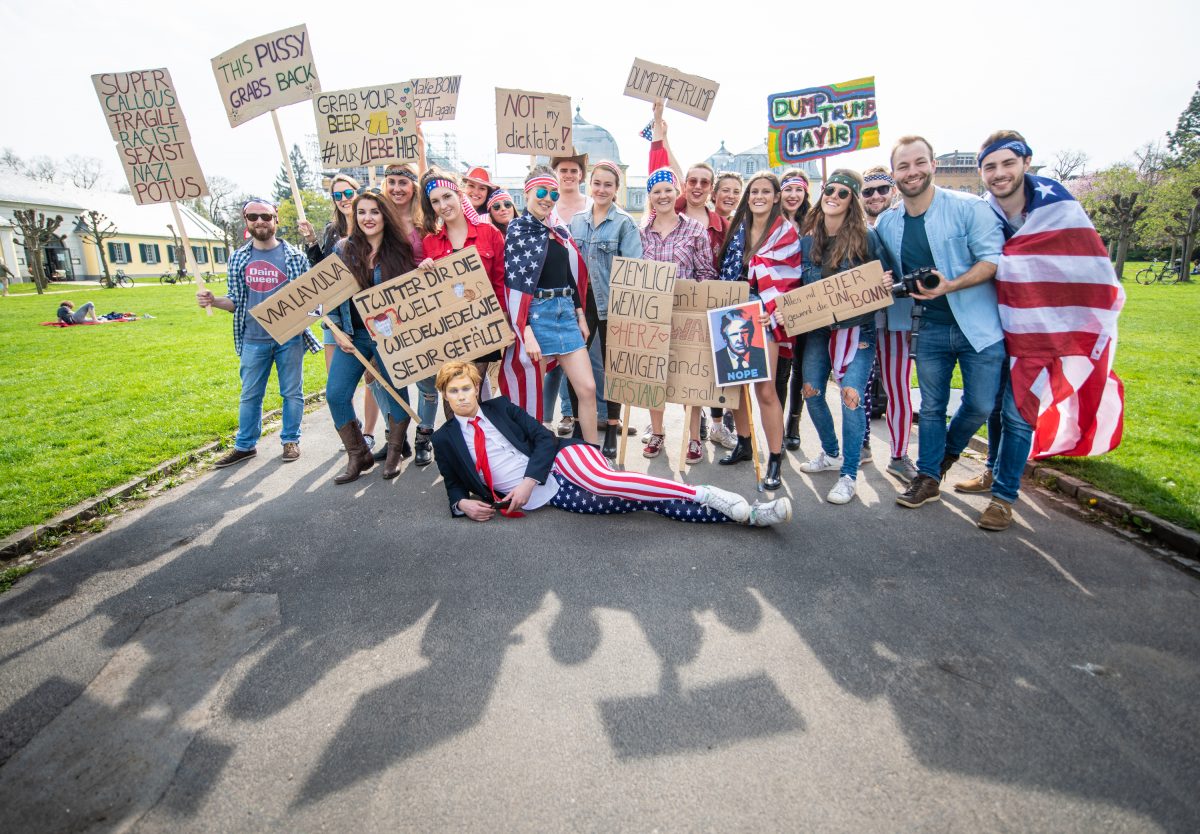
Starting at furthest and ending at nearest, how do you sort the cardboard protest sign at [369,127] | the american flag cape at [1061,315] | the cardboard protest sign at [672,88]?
the cardboard protest sign at [672,88]
the cardboard protest sign at [369,127]
the american flag cape at [1061,315]

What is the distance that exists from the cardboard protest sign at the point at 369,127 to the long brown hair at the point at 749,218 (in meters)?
3.67

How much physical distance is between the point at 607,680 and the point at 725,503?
1.60 metres

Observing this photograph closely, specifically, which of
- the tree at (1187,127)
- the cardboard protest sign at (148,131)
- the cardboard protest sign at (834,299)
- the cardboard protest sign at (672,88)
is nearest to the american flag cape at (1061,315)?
the cardboard protest sign at (834,299)

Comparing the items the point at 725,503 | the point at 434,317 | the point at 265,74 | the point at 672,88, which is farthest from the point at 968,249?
the point at 265,74

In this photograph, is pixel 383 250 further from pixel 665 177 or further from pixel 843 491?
pixel 843 491

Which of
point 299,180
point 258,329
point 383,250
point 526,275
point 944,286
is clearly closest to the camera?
point 944,286

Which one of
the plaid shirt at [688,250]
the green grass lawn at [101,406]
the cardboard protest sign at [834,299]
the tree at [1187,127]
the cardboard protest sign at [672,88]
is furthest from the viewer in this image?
the tree at [1187,127]

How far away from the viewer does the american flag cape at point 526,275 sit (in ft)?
15.7

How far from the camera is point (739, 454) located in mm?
5508

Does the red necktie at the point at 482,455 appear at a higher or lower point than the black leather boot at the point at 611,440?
higher

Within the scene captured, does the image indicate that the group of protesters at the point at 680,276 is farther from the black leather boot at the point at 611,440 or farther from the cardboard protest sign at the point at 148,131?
the cardboard protest sign at the point at 148,131

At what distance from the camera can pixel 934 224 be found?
412cm

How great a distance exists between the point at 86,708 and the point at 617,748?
2.30m

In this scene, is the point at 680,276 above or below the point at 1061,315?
above
